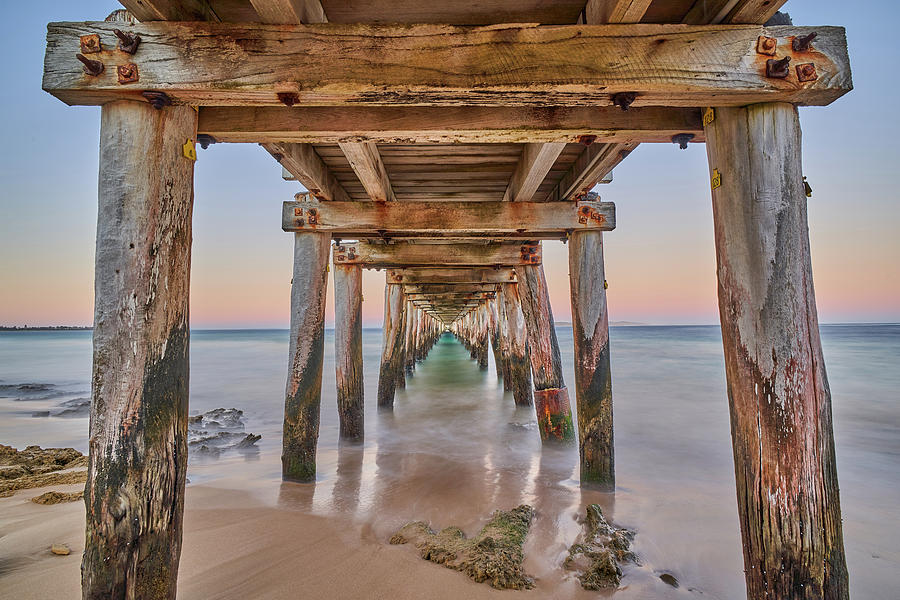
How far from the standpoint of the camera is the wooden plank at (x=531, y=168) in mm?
2842

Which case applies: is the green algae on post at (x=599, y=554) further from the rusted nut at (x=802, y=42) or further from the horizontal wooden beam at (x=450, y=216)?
the rusted nut at (x=802, y=42)

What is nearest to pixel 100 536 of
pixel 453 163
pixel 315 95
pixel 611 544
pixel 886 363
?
pixel 315 95

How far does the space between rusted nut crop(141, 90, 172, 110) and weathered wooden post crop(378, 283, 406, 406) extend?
7.29 m

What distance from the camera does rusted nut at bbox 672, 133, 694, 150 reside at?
2.33 meters

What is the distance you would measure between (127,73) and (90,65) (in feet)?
0.37

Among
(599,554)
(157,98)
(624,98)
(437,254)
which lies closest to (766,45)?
(624,98)

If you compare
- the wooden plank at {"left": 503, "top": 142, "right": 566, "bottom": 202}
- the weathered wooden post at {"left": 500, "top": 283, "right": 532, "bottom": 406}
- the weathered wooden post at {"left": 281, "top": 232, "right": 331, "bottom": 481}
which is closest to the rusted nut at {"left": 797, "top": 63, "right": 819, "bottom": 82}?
the wooden plank at {"left": 503, "top": 142, "right": 566, "bottom": 202}

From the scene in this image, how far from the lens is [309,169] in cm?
334

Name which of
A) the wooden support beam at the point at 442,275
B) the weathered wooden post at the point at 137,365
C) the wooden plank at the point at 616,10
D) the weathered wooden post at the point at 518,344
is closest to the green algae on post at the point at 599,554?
the weathered wooden post at the point at 137,365

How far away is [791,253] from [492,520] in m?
2.52

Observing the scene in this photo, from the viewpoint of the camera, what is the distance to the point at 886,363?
63.0 ft

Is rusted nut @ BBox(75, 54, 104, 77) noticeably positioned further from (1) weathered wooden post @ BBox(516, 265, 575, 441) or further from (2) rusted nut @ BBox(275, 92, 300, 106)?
(1) weathered wooden post @ BBox(516, 265, 575, 441)

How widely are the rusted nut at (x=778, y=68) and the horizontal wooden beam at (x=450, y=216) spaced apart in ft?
7.40

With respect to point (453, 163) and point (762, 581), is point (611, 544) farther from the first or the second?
point (453, 163)
